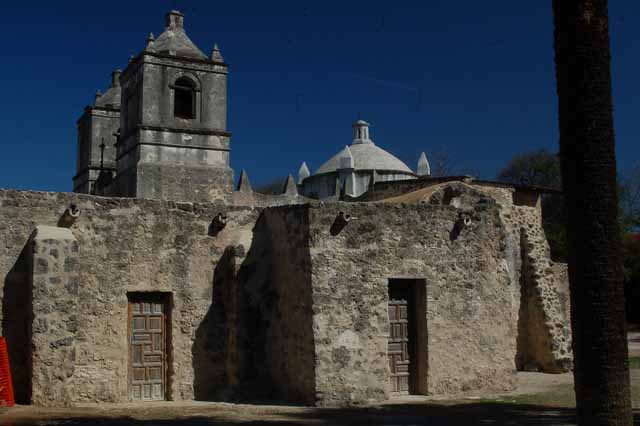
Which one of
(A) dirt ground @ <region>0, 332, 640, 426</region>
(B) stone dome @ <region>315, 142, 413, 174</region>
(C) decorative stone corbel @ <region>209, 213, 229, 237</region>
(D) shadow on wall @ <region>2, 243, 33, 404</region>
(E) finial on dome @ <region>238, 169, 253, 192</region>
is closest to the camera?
(A) dirt ground @ <region>0, 332, 640, 426</region>

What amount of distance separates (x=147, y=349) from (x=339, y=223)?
11.7 ft

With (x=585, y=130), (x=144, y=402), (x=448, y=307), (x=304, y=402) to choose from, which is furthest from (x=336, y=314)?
(x=585, y=130)

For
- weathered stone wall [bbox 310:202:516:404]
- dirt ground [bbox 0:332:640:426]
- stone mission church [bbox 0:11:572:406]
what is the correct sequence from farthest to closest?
1. weathered stone wall [bbox 310:202:516:404]
2. stone mission church [bbox 0:11:572:406]
3. dirt ground [bbox 0:332:640:426]

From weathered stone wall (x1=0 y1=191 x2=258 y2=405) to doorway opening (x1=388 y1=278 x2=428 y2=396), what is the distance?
2649mm

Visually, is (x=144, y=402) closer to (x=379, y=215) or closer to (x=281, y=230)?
(x=281, y=230)

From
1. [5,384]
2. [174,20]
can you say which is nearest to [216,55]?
[174,20]

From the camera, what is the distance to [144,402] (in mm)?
11617

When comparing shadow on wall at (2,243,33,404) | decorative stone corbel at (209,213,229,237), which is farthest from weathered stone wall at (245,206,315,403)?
shadow on wall at (2,243,33,404)

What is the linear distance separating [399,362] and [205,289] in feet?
11.1

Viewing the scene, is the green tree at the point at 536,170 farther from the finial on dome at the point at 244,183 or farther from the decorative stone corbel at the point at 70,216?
the decorative stone corbel at the point at 70,216

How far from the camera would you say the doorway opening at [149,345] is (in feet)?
38.5

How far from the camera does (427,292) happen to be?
12438 millimetres

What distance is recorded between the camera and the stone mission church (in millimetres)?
11055

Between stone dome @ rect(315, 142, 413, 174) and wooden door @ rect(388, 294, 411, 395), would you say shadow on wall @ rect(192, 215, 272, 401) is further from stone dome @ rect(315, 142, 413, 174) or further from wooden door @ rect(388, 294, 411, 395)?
stone dome @ rect(315, 142, 413, 174)
